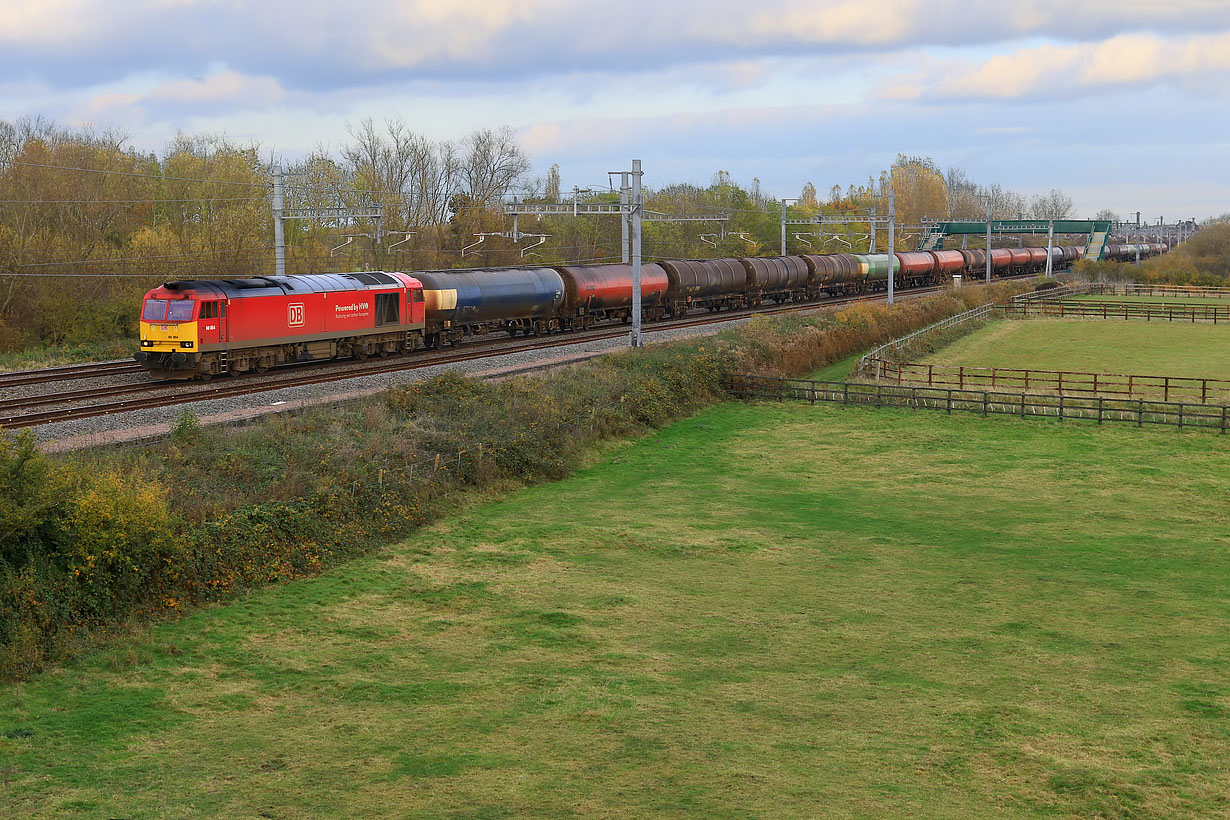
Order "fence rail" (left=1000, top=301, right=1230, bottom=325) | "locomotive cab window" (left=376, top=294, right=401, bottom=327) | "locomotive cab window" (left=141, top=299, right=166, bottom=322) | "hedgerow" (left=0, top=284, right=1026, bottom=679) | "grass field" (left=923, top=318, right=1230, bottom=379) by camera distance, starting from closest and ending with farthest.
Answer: "hedgerow" (left=0, top=284, right=1026, bottom=679) < "locomotive cab window" (left=141, top=299, right=166, bottom=322) < "locomotive cab window" (left=376, top=294, right=401, bottom=327) < "grass field" (left=923, top=318, right=1230, bottom=379) < "fence rail" (left=1000, top=301, right=1230, bottom=325)

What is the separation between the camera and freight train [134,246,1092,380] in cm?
3606

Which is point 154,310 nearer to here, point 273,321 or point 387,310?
point 273,321

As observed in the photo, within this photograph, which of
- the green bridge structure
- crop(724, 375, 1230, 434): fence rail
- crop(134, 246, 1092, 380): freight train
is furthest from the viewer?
the green bridge structure

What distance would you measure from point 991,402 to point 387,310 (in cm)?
2310

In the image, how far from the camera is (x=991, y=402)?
4134 cm

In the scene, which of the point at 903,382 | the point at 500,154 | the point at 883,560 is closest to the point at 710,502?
the point at 883,560

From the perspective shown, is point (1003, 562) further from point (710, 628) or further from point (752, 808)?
point (752, 808)

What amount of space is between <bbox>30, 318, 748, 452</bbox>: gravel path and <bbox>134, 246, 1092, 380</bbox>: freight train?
12.4ft

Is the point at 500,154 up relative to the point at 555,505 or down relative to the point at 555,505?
up

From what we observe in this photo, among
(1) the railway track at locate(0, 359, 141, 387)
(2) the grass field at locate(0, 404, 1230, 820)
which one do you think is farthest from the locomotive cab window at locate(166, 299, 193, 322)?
(2) the grass field at locate(0, 404, 1230, 820)

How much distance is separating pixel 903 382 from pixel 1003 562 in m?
25.5

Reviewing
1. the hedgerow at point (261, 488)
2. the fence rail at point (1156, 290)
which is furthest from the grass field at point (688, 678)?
the fence rail at point (1156, 290)

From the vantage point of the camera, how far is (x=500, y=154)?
100938 millimetres

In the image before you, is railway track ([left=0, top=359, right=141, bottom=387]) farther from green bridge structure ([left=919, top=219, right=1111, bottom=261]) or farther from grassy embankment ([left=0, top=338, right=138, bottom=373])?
green bridge structure ([left=919, top=219, right=1111, bottom=261])
